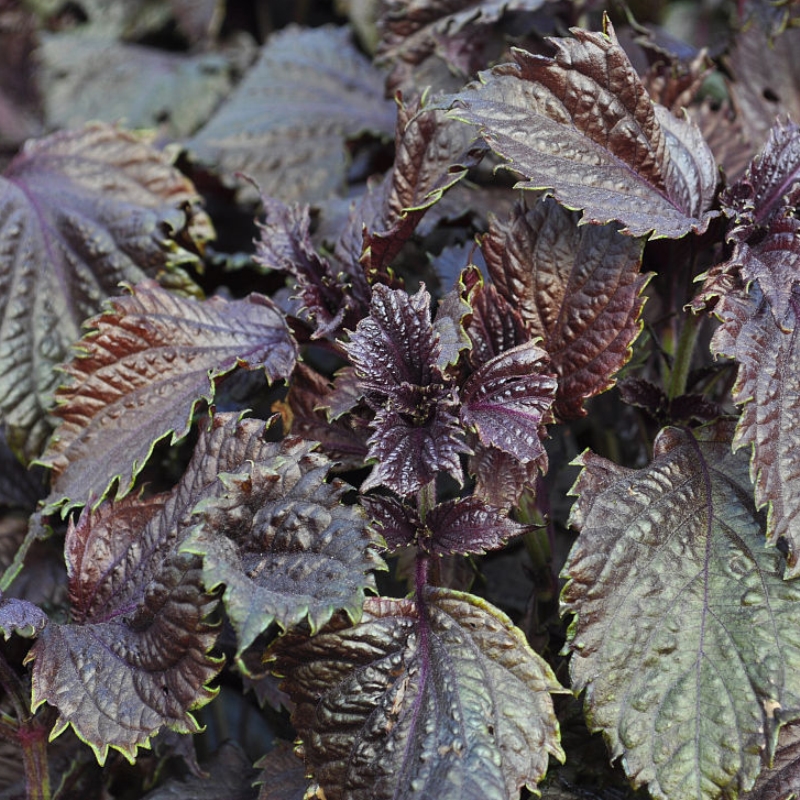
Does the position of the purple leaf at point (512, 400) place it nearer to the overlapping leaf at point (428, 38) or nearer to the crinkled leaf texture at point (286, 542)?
the crinkled leaf texture at point (286, 542)

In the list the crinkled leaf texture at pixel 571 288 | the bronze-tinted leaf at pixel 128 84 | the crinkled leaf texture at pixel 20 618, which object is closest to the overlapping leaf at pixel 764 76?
the crinkled leaf texture at pixel 571 288

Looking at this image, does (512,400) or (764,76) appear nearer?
(512,400)

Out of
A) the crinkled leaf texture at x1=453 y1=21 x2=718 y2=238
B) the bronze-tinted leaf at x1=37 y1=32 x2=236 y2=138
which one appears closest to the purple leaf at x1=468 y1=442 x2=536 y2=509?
the crinkled leaf texture at x1=453 y1=21 x2=718 y2=238

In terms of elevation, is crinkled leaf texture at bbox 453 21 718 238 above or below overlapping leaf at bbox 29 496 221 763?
above

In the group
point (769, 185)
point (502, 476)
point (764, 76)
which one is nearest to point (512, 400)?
point (502, 476)

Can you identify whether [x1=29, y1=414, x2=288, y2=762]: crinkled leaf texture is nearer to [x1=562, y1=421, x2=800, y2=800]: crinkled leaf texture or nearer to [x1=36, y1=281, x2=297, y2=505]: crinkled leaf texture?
[x1=36, y1=281, x2=297, y2=505]: crinkled leaf texture

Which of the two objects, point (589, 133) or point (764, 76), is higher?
point (589, 133)

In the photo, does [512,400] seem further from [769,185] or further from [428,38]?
[428,38]
